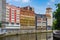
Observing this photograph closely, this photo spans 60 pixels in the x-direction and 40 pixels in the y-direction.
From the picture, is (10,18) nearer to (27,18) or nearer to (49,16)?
(27,18)

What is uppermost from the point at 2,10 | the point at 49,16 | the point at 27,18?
the point at 2,10

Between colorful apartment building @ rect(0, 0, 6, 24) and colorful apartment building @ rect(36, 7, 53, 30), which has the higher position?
colorful apartment building @ rect(0, 0, 6, 24)

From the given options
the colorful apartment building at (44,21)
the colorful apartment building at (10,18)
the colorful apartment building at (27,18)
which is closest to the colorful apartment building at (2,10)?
the colorful apartment building at (10,18)

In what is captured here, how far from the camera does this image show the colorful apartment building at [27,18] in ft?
35.0

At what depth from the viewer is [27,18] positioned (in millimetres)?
11062

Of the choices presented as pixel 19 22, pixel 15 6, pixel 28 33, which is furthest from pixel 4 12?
pixel 28 33

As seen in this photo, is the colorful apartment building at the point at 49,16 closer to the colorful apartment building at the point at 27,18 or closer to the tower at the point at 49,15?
the tower at the point at 49,15

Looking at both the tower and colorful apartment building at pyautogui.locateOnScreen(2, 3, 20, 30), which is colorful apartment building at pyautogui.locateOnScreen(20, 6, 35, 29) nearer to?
colorful apartment building at pyautogui.locateOnScreen(2, 3, 20, 30)

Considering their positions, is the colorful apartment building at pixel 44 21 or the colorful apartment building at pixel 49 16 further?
the colorful apartment building at pixel 44 21

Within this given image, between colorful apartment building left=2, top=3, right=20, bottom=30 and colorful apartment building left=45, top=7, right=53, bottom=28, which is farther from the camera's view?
colorful apartment building left=45, top=7, right=53, bottom=28

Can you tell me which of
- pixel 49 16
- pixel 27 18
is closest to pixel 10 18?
pixel 27 18

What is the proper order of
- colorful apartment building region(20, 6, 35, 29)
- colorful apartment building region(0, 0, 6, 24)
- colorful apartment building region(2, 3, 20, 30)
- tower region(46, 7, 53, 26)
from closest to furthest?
colorful apartment building region(0, 0, 6, 24) < colorful apartment building region(2, 3, 20, 30) < tower region(46, 7, 53, 26) < colorful apartment building region(20, 6, 35, 29)

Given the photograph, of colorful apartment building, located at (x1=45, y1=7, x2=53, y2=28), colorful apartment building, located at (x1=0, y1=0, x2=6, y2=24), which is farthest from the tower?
colorful apartment building, located at (x1=0, y1=0, x2=6, y2=24)

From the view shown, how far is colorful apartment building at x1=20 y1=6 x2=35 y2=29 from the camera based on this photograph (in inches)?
420
